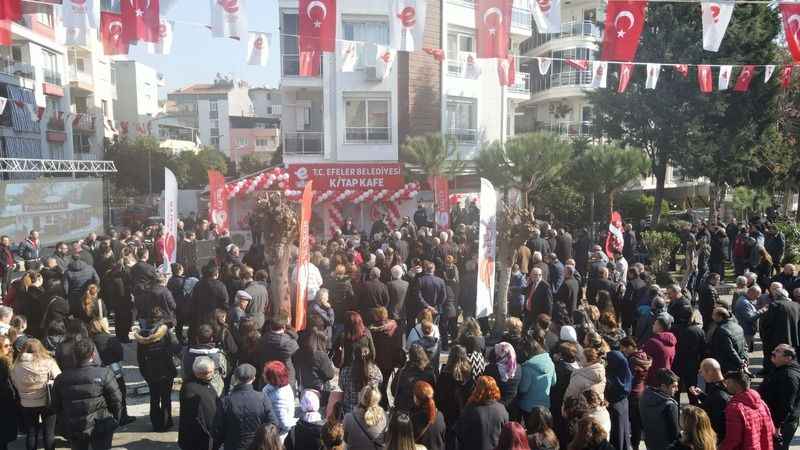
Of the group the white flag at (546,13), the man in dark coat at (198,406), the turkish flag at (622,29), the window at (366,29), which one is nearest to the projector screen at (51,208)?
the window at (366,29)

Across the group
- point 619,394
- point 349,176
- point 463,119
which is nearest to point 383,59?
point 619,394

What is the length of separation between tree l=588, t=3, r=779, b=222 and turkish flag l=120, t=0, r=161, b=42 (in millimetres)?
19787

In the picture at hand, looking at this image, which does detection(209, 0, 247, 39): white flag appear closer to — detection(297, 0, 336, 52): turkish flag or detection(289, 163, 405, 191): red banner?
detection(297, 0, 336, 52): turkish flag

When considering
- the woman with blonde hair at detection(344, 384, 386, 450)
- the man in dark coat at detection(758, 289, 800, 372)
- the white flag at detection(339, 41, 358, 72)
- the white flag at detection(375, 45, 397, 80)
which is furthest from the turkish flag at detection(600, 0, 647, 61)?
the woman with blonde hair at detection(344, 384, 386, 450)

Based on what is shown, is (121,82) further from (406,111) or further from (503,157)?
(503,157)

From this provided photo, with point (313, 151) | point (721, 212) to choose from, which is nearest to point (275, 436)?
point (313, 151)

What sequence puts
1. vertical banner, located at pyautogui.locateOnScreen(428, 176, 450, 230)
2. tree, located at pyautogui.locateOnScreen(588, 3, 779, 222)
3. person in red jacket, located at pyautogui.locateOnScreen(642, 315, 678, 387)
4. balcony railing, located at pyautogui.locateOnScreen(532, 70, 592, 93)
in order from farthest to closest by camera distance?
balcony railing, located at pyautogui.locateOnScreen(532, 70, 592, 93), tree, located at pyautogui.locateOnScreen(588, 3, 779, 222), vertical banner, located at pyautogui.locateOnScreen(428, 176, 450, 230), person in red jacket, located at pyautogui.locateOnScreen(642, 315, 678, 387)

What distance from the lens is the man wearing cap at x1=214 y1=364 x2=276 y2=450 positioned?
17.3ft

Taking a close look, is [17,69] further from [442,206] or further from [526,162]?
[526,162]

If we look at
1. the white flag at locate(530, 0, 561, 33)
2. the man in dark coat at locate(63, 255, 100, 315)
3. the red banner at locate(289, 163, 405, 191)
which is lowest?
the man in dark coat at locate(63, 255, 100, 315)

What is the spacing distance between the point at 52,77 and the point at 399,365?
3811 centimetres

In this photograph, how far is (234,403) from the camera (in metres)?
5.29

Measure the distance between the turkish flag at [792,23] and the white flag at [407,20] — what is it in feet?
20.7

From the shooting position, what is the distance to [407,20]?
11.1 metres
